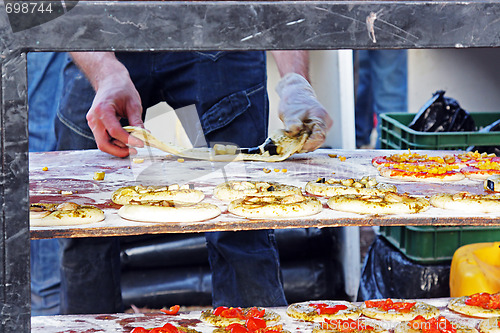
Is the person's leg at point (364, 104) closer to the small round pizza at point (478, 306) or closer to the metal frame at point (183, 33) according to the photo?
the small round pizza at point (478, 306)

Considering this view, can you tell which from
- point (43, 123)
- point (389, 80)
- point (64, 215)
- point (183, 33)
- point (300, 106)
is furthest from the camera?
point (389, 80)

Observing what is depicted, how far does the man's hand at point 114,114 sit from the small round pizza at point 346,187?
91 cm

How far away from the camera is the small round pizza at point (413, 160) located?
8.99 feet

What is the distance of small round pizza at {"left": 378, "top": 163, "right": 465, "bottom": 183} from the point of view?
2.51 metres

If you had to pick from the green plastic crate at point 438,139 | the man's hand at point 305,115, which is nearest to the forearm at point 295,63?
the man's hand at point 305,115

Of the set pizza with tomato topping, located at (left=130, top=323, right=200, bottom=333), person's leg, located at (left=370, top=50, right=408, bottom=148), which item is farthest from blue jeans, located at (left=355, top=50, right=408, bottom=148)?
pizza with tomato topping, located at (left=130, top=323, right=200, bottom=333)

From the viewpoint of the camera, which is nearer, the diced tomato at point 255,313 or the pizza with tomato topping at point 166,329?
the pizza with tomato topping at point 166,329

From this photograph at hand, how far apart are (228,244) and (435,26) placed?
74.9 inches

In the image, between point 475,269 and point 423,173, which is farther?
point 475,269

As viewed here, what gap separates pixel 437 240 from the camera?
2.97 meters

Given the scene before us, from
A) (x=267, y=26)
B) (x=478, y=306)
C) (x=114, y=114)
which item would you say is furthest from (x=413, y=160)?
(x=267, y=26)

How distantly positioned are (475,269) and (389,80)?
5.30m

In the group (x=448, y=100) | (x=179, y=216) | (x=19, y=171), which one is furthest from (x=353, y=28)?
(x=448, y=100)

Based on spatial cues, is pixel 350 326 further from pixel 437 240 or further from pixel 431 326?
pixel 437 240
